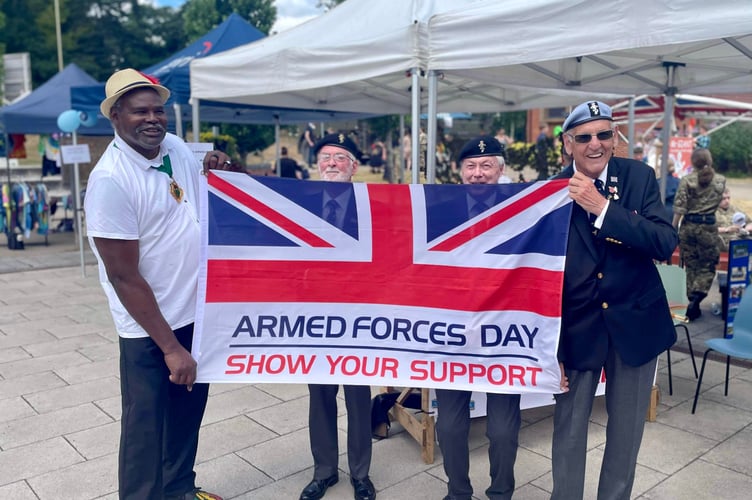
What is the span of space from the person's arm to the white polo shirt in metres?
0.05

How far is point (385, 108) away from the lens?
8.72 m

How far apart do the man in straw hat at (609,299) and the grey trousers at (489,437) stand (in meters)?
0.25

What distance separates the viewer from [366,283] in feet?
9.66

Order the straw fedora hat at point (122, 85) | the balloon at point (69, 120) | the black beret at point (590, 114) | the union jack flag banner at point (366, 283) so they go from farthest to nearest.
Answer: the balloon at point (69, 120) < the union jack flag banner at point (366, 283) < the straw fedora hat at point (122, 85) < the black beret at point (590, 114)

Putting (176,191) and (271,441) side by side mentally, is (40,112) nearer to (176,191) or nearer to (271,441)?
(271,441)

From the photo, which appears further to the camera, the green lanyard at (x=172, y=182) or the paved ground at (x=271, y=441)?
the paved ground at (x=271, y=441)

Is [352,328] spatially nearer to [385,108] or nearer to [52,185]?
[385,108]

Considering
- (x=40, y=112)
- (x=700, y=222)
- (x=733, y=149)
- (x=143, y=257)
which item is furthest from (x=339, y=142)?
(x=733, y=149)

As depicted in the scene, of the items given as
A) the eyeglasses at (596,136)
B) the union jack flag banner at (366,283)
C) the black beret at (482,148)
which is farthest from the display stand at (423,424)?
the eyeglasses at (596,136)

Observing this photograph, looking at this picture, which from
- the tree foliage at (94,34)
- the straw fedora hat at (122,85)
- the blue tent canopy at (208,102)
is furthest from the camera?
the tree foliage at (94,34)

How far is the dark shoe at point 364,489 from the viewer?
10.5ft

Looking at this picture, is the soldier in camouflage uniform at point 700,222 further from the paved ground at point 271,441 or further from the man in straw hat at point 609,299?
the man in straw hat at point 609,299

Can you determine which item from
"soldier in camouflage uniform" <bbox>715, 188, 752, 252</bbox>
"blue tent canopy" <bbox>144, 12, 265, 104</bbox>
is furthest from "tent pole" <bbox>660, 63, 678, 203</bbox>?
"blue tent canopy" <bbox>144, 12, 265, 104</bbox>

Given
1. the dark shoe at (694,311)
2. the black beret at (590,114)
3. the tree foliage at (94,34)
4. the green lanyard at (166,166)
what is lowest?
the dark shoe at (694,311)
